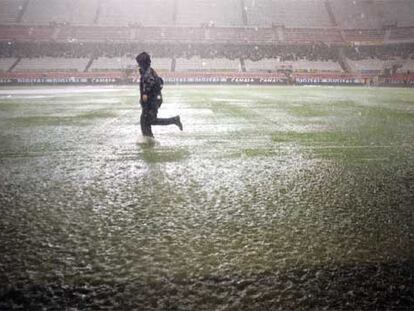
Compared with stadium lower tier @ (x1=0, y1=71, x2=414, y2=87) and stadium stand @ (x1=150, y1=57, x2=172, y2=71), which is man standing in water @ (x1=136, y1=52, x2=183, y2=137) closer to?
stadium lower tier @ (x1=0, y1=71, x2=414, y2=87)

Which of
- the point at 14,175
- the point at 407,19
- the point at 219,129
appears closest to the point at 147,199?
the point at 14,175

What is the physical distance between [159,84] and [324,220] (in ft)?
16.5

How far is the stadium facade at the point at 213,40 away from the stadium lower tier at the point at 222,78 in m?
0.11

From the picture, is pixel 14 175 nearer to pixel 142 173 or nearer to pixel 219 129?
pixel 142 173

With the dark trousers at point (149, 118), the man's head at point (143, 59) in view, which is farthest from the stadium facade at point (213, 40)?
the man's head at point (143, 59)

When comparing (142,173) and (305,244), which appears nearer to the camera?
(305,244)

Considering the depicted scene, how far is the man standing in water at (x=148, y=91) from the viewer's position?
739 centimetres

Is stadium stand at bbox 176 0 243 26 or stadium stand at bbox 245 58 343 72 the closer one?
stadium stand at bbox 245 58 343 72

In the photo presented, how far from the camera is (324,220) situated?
11.1 feet

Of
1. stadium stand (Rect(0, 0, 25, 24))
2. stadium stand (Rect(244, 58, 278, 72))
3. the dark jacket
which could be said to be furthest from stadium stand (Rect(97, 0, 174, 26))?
the dark jacket

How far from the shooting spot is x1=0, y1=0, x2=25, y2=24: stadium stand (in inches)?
2009

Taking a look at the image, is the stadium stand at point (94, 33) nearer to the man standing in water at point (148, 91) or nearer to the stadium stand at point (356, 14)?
the stadium stand at point (356, 14)

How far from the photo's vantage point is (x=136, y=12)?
53.6 metres

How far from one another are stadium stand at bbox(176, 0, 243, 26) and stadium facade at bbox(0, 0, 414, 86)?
0.14 meters
